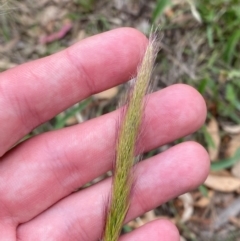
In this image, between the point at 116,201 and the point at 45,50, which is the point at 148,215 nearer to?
the point at 116,201

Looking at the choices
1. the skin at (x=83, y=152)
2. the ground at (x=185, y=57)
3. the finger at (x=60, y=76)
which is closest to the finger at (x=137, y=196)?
the skin at (x=83, y=152)

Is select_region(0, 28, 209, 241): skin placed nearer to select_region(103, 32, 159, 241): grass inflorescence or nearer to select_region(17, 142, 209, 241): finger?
select_region(17, 142, 209, 241): finger

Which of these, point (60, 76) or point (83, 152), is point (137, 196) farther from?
point (60, 76)

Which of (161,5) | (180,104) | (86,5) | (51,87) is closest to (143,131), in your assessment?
(180,104)

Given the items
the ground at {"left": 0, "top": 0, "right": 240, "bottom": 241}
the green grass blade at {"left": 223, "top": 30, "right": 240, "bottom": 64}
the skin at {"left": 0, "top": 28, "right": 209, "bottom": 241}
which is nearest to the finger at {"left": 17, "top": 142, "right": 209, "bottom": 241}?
the skin at {"left": 0, "top": 28, "right": 209, "bottom": 241}

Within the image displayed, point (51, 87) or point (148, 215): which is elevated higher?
point (51, 87)

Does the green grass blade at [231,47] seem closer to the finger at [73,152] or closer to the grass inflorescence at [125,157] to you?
the finger at [73,152]
